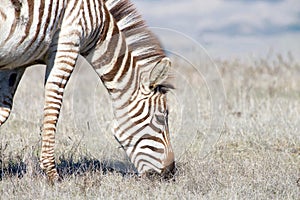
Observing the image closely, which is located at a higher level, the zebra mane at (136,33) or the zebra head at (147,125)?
the zebra mane at (136,33)

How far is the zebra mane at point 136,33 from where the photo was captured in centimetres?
646

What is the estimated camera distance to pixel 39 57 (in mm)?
5980

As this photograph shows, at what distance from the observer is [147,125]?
637 centimetres

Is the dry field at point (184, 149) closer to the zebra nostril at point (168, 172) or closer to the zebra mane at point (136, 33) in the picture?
the zebra nostril at point (168, 172)

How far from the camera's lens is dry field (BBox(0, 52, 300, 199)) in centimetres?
579

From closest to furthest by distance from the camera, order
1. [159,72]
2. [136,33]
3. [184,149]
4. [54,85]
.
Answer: [54,85] → [159,72] → [136,33] → [184,149]

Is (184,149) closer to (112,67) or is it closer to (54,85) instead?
(112,67)

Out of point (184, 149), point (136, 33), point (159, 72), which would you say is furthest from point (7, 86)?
point (184, 149)

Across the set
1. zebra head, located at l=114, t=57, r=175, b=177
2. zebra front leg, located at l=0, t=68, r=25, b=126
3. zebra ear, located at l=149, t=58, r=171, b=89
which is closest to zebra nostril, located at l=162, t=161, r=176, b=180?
zebra head, located at l=114, t=57, r=175, b=177

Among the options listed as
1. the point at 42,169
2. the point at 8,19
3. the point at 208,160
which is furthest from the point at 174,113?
the point at 8,19

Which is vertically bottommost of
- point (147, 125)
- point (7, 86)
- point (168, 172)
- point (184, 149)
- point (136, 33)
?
point (184, 149)

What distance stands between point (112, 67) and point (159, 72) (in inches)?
25.8

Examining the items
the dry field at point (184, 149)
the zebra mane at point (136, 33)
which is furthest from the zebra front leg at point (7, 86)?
the zebra mane at point (136, 33)

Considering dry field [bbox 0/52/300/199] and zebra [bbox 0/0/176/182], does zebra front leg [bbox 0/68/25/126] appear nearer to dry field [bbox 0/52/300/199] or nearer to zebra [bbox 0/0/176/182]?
zebra [bbox 0/0/176/182]
